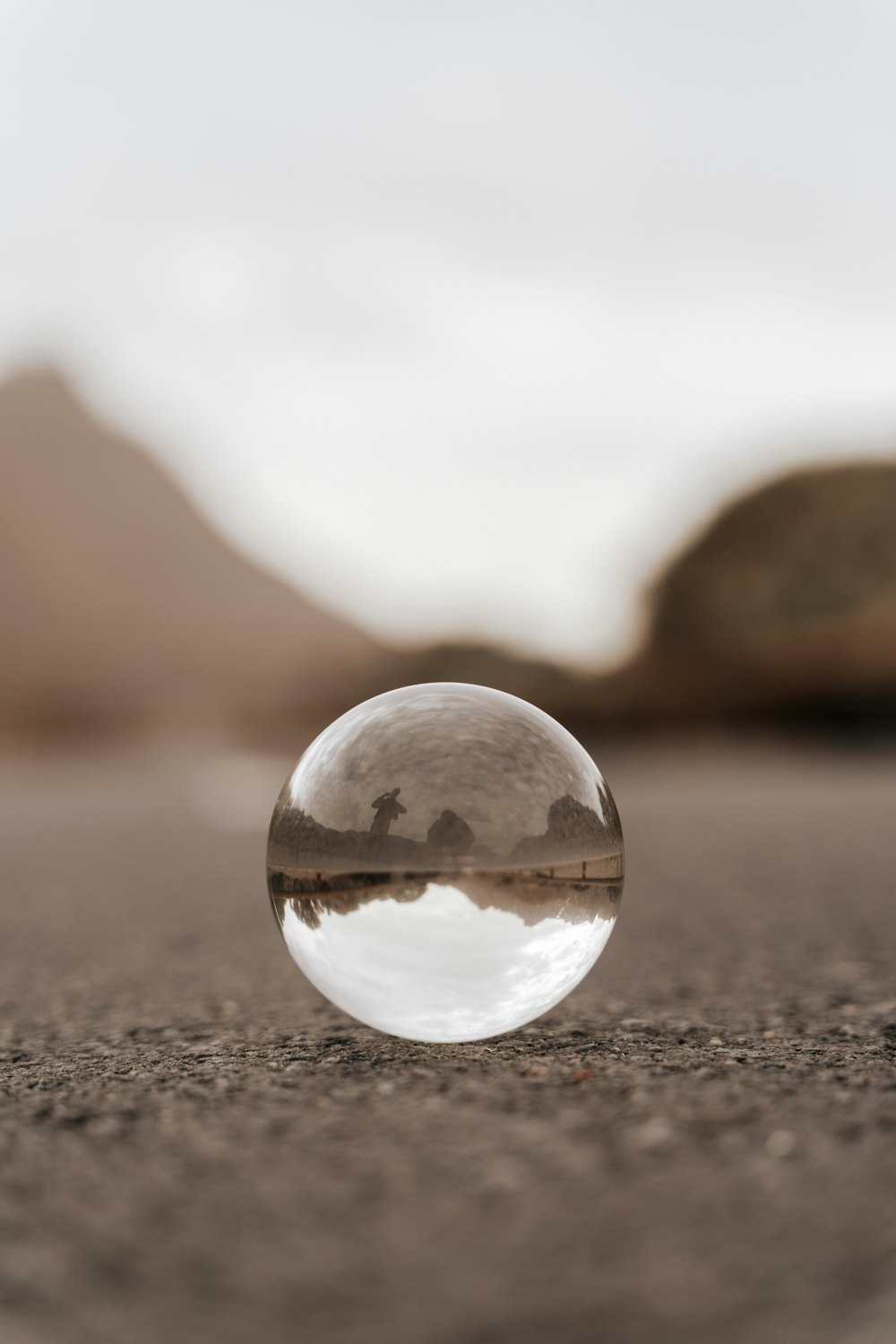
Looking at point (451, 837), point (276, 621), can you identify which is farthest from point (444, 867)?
point (276, 621)

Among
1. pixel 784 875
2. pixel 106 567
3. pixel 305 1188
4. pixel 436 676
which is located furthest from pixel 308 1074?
pixel 106 567

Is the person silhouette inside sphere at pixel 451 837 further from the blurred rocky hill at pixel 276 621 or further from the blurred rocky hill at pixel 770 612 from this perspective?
the blurred rocky hill at pixel 770 612

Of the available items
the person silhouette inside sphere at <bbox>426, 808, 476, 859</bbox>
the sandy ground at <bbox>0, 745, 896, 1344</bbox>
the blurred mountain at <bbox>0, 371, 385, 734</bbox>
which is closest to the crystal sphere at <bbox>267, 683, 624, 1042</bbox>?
the person silhouette inside sphere at <bbox>426, 808, 476, 859</bbox>

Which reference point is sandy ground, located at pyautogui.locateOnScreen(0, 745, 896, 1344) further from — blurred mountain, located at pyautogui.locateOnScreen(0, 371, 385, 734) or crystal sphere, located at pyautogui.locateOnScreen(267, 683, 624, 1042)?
blurred mountain, located at pyautogui.locateOnScreen(0, 371, 385, 734)

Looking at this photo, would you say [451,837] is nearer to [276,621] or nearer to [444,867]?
[444,867]

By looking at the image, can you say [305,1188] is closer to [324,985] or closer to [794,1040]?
[324,985]

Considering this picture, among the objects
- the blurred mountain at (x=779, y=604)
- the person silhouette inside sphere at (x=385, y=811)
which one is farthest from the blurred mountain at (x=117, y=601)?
the person silhouette inside sphere at (x=385, y=811)
